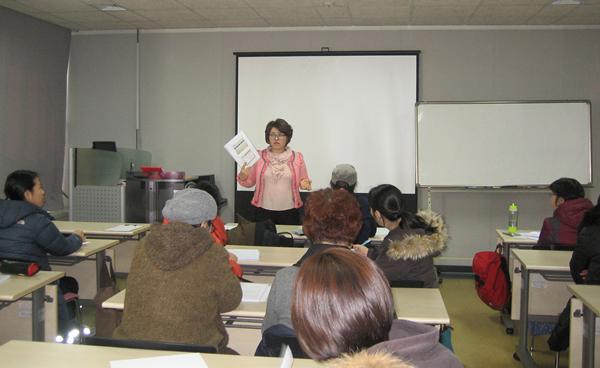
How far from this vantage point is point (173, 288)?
1.96 metres

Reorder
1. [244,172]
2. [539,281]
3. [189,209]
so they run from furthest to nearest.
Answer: [244,172], [539,281], [189,209]

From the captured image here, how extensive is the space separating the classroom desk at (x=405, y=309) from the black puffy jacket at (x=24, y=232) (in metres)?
0.93

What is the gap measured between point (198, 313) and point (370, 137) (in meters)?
4.52

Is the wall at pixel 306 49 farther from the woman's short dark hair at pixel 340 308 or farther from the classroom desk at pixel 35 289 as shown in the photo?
the woman's short dark hair at pixel 340 308

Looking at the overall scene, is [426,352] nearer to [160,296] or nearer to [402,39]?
[160,296]

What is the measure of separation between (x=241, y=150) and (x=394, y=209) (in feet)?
6.07

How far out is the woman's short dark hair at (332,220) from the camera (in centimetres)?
225

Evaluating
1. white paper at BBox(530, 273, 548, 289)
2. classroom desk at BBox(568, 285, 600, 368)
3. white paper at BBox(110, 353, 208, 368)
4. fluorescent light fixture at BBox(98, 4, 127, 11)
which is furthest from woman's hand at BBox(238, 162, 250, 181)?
white paper at BBox(110, 353, 208, 368)

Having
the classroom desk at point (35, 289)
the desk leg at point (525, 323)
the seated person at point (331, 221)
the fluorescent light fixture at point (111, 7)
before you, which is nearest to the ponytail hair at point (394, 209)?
the seated person at point (331, 221)

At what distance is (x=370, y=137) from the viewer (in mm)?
6219

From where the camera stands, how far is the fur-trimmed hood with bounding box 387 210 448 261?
8.52 feet

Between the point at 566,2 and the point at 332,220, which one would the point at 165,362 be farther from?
the point at 566,2

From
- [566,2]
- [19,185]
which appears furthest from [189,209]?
[566,2]

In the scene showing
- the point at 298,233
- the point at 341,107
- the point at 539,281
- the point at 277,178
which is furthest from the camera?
the point at 341,107
